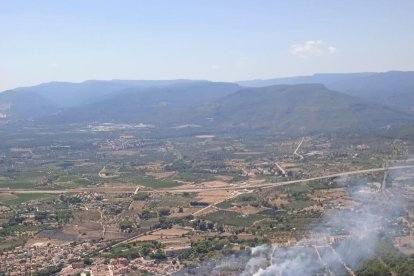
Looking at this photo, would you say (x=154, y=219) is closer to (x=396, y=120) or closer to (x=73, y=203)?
(x=73, y=203)

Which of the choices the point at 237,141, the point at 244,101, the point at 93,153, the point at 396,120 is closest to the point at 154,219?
the point at 93,153

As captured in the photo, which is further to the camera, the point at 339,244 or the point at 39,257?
Answer: the point at 39,257

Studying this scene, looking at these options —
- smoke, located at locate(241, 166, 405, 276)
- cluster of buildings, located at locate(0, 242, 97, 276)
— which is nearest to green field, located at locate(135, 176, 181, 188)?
smoke, located at locate(241, 166, 405, 276)

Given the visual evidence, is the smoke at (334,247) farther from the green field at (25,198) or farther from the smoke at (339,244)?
the green field at (25,198)

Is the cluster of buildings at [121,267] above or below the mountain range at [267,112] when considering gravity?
below

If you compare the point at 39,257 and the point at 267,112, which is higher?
the point at 267,112

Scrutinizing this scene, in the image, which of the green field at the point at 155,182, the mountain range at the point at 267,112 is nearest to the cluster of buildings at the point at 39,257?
the green field at the point at 155,182

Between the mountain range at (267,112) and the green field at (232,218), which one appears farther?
the mountain range at (267,112)

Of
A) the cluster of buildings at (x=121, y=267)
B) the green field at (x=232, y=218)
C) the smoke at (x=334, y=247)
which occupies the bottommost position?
the green field at (x=232, y=218)

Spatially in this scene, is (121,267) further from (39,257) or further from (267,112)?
(267,112)

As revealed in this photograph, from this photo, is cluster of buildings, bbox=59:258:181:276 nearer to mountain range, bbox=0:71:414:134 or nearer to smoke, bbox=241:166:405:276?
smoke, bbox=241:166:405:276

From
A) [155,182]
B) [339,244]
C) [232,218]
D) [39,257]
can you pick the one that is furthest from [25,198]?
[339,244]
